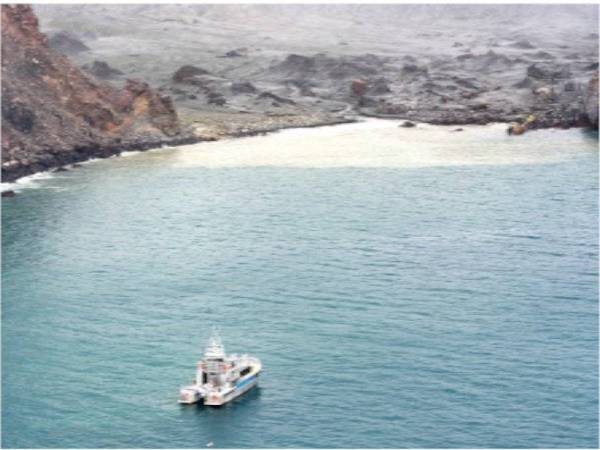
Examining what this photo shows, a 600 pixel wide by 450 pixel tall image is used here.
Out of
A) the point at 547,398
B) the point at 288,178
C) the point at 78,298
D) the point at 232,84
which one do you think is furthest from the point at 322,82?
the point at 547,398

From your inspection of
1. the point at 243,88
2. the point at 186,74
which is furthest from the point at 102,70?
the point at 243,88

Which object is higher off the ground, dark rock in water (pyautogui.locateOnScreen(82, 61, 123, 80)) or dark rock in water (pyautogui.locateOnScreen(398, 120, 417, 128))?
dark rock in water (pyautogui.locateOnScreen(82, 61, 123, 80))

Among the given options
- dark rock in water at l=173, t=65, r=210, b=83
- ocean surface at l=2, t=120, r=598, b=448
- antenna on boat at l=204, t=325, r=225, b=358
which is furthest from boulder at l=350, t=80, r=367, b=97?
antenna on boat at l=204, t=325, r=225, b=358

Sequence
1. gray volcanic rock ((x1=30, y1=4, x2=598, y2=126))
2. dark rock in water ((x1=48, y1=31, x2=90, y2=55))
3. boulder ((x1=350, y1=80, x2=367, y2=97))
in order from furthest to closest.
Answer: dark rock in water ((x1=48, y1=31, x2=90, y2=55)) < boulder ((x1=350, y1=80, x2=367, y2=97)) < gray volcanic rock ((x1=30, y1=4, x2=598, y2=126))

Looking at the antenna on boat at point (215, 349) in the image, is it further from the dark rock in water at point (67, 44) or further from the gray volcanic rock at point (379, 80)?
the dark rock in water at point (67, 44)

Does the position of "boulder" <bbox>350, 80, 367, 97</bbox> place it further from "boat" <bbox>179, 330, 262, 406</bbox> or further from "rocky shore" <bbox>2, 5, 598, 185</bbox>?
"boat" <bbox>179, 330, 262, 406</bbox>

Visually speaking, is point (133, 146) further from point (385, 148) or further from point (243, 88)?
point (243, 88)
